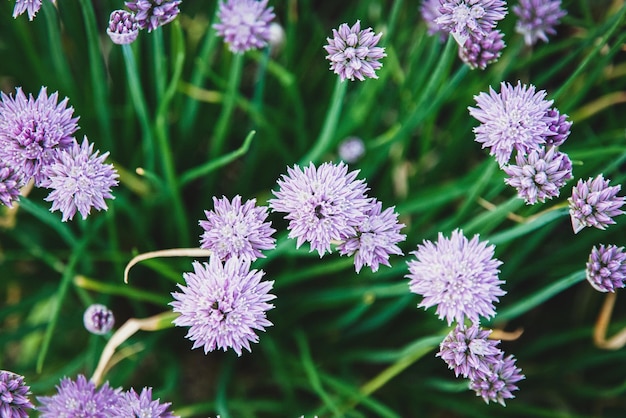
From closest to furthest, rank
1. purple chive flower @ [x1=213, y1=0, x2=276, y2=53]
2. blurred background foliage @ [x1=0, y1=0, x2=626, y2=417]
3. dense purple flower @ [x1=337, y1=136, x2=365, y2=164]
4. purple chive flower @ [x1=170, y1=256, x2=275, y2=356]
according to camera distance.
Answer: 1. purple chive flower @ [x1=170, y1=256, x2=275, y2=356]
2. purple chive flower @ [x1=213, y1=0, x2=276, y2=53]
3. blurred background foliage @ [x1=0, y1=0, x2=626, y2=417]
4. dense purple flower @ [x1=337, y1=136, x2=365, y2=164]

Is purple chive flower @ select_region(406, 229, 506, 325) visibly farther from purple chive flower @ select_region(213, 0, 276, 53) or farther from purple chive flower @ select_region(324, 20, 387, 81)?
purple chive flower @ select_region(213, 0, 276, 53)

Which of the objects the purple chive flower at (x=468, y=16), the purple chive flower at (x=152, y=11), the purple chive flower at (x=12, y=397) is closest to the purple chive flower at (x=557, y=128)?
the purple chive flower at (x=468, y=16)

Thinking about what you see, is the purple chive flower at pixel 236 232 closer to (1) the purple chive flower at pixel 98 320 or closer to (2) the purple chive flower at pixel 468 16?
(1) the purple chive flower at pixel 98 320

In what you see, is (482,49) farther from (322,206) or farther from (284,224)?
(284,224)

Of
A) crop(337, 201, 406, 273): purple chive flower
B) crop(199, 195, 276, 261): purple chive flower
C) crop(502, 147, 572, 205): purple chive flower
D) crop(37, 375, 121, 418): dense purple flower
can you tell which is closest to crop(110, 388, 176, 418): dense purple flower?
crop(37, 375, 121, 418): dense purple flower

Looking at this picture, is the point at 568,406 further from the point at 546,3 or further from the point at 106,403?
the point at 106,403

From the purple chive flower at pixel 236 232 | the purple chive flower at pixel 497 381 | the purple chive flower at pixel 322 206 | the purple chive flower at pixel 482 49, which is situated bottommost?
the purple chive flower at pixel 497 381
